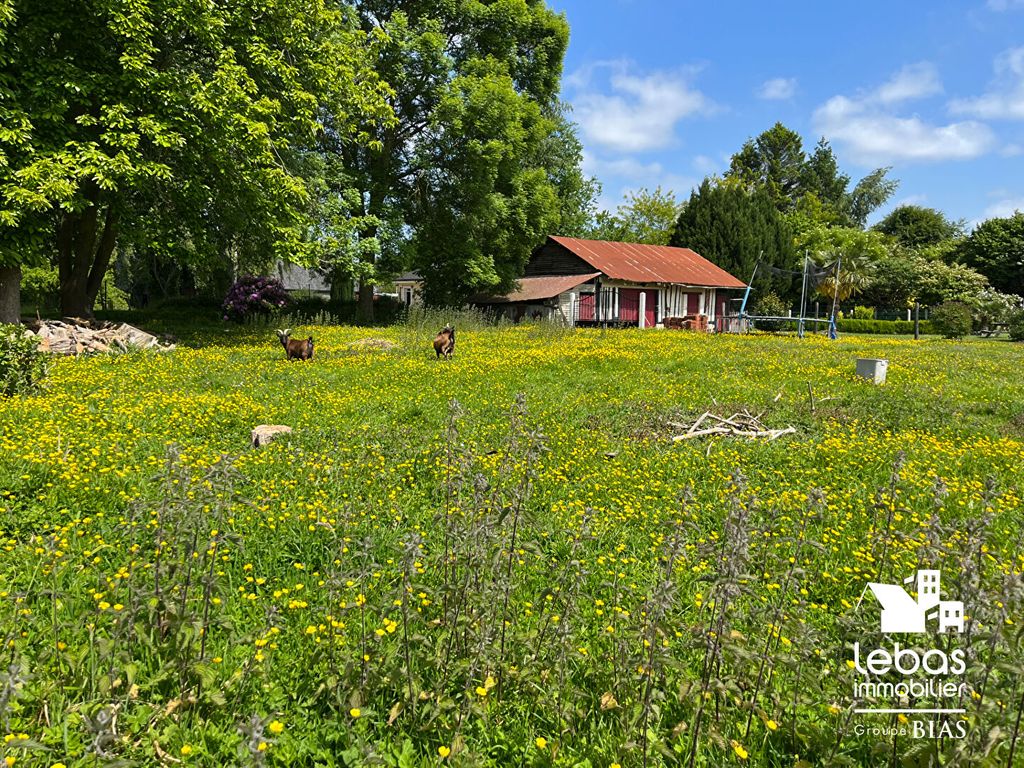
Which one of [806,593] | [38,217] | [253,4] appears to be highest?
[253,4]

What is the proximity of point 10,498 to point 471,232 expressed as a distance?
25566 mm

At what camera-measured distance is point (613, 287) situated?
3581 centimetres

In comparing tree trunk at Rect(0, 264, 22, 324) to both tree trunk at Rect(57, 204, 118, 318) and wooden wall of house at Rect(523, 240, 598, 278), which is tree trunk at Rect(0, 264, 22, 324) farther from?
wooden wall of house at Rect(523, 240, 598, 278)

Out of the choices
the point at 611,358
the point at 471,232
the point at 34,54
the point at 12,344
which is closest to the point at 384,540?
the point at 12,344

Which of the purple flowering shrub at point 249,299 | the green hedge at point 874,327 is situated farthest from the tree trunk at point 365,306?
the green hedge at point 874,327

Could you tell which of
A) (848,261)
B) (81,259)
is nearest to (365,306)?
(81,259)

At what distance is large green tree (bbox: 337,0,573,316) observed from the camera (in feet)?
89.1

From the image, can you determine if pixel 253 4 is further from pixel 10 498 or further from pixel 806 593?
pixel 806 593

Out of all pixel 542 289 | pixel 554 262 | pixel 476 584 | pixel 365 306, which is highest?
pixel 554 262

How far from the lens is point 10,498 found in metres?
5.07

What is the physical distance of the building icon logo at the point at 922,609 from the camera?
2.93m

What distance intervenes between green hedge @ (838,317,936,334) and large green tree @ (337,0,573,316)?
91.0ft

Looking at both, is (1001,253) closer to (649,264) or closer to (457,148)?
(649,264)

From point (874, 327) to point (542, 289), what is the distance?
27.7 m
